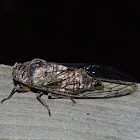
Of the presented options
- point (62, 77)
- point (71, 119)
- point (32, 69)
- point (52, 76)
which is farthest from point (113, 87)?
point (32, 69)

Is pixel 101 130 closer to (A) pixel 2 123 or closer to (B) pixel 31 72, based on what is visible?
(A) pixel 2 123

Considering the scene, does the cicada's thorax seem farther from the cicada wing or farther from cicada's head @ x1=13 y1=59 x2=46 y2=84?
the cicada wing

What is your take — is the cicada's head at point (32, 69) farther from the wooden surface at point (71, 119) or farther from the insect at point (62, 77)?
the wooden surface at point (71, 119)

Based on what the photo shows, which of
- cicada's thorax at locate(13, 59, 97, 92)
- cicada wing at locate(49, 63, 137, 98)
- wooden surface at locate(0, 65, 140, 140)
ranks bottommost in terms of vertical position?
wooden surface at locate(0, 65, 140, 140)

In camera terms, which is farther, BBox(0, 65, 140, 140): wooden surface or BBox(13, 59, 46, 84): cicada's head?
BBox(13, 59, 46, 84): cicada's head

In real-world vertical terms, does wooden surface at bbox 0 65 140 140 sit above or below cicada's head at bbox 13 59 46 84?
below

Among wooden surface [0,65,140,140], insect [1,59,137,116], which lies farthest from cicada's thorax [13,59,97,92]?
wooden surface [0,65,140,140]
